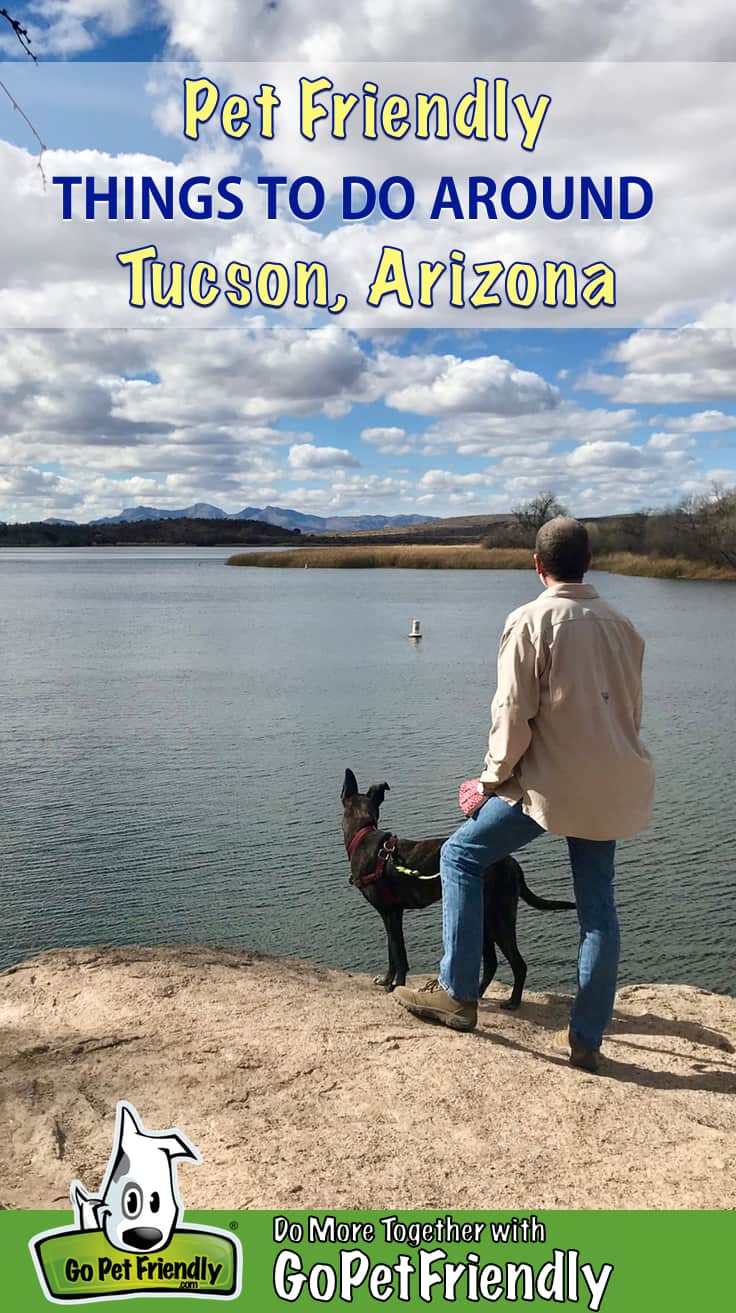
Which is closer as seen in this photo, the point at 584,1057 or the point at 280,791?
the point at 584,1057

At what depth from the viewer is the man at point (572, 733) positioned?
13.2 feet

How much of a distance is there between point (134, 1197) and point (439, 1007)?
2061 mm

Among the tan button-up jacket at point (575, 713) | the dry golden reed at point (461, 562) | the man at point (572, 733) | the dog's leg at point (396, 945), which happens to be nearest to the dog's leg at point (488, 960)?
the dog's leg at point (396, 945)

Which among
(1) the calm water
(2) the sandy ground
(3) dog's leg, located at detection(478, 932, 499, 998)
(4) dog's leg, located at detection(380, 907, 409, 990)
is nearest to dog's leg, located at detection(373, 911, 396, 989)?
(4) dog's leg, located at detection(380, 907, 409, 990)

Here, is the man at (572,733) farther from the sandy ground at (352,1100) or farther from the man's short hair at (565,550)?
the sandy ground at (352,1100)

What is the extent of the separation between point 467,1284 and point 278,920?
639 centimetres

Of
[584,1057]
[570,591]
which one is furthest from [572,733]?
[584,1057]

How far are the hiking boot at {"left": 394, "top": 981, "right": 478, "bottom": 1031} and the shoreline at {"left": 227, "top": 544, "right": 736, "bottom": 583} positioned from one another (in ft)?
233

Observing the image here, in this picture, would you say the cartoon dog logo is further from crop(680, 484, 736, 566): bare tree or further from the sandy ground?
crop(680, 484, 736, 566): bare tree

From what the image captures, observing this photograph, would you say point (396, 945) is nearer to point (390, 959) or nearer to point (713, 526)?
point (390, 959)

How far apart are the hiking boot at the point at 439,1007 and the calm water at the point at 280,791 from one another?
10.5 feet

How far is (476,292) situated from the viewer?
662 centimetres

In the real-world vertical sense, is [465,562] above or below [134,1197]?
above

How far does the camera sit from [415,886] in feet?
17.9
